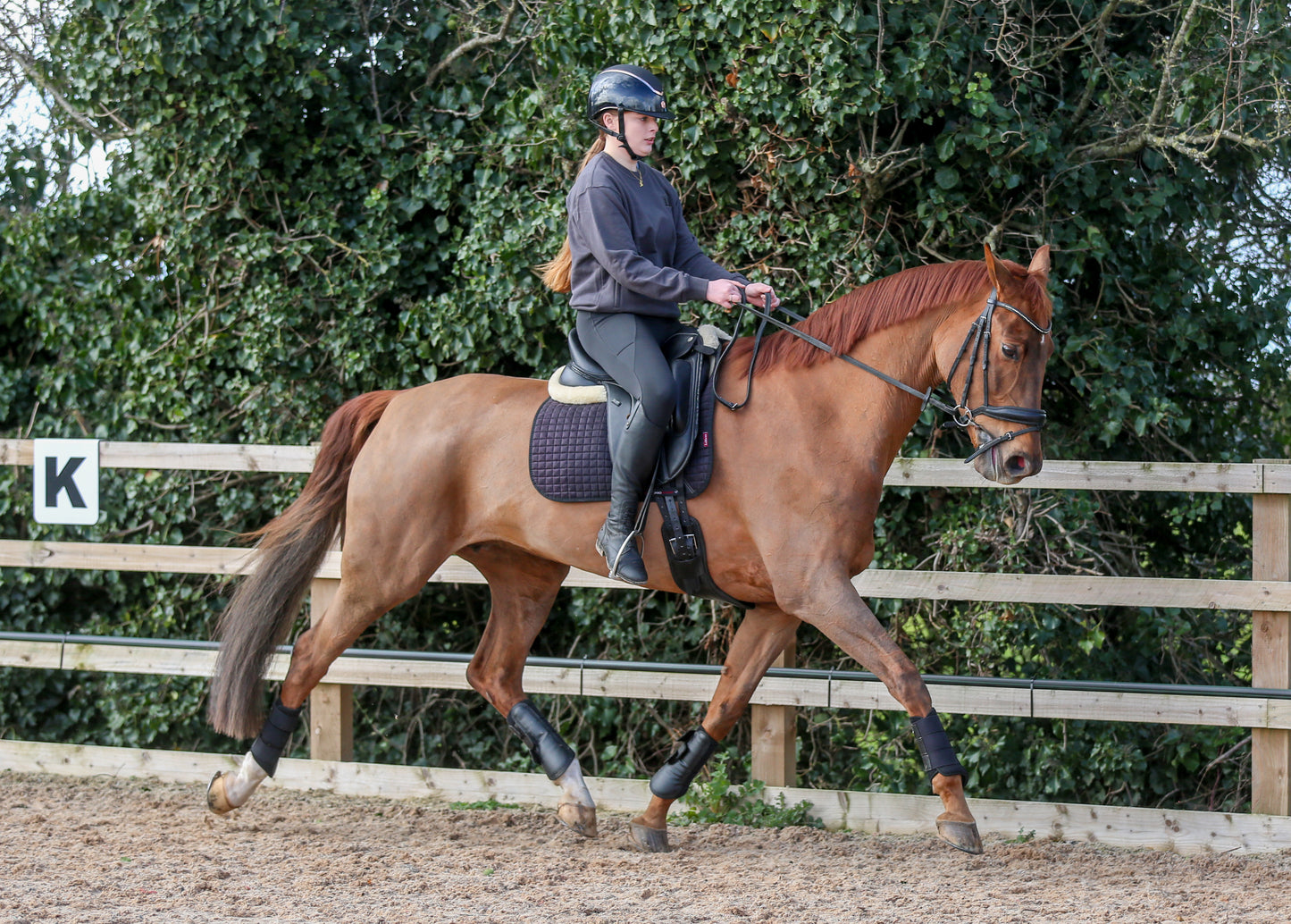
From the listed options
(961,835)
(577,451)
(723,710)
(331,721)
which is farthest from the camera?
(331,721)

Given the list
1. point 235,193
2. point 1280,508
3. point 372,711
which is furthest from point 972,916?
point 235,193

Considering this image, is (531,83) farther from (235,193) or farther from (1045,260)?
(1045,260)

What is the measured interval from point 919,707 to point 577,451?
1507 mm

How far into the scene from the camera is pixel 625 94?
4375mm

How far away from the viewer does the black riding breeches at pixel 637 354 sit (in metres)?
4.28

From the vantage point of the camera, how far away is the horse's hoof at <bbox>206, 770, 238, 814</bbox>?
507 cm

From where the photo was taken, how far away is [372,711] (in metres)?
7.16

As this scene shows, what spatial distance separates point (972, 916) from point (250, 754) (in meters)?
2.88

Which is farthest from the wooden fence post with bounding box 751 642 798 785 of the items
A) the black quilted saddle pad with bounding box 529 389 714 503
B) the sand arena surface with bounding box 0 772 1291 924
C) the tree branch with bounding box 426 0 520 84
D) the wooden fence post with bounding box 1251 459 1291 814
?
the tree branch with bounding box 426 0 520 84

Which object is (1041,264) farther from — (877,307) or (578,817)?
(578,817)

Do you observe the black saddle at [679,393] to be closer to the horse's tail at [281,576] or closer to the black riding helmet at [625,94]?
the black riding helmet at [625,94]

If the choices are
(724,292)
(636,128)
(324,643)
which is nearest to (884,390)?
(724,292)

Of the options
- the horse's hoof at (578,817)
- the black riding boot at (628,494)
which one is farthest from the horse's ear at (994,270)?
the horse's hoof at (578,817)

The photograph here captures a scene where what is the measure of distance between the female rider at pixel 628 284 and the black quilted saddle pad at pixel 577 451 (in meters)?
0.12
